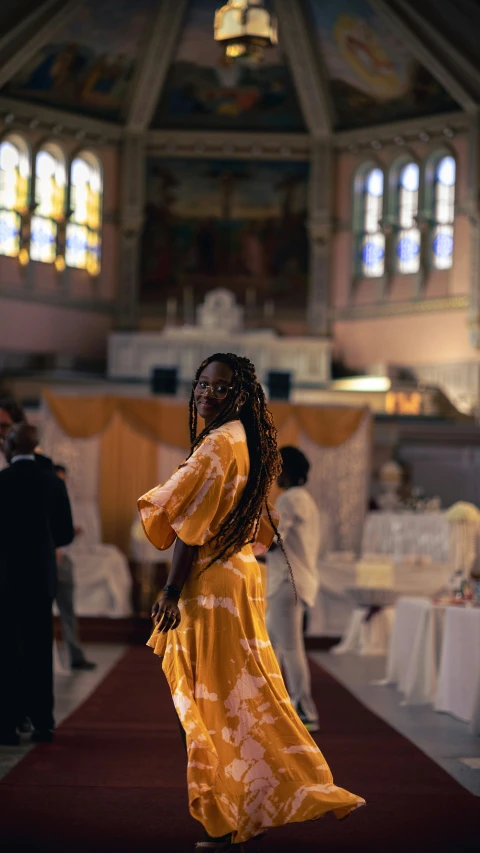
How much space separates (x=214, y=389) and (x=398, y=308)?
2097 cm

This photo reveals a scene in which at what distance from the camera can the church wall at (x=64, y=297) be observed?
78.7 feet

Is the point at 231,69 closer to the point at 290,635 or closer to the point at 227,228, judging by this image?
the point at 227,228

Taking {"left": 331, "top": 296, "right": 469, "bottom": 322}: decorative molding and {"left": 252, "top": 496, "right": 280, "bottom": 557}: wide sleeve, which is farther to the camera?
{"left": 331, "top": 296, "right": 469, "bottom": 322}: decorative molding

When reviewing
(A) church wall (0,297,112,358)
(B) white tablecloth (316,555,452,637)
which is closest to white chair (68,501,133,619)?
(B) white tablecloth (316,555,452,637)

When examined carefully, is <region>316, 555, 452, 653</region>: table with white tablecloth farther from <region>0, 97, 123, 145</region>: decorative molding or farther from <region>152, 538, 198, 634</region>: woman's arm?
<region>0, 97, 123, 145</region>: decorative molding

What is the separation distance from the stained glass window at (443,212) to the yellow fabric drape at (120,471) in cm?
1179

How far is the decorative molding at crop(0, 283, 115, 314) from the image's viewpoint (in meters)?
23.9

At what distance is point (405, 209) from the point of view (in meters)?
25.0

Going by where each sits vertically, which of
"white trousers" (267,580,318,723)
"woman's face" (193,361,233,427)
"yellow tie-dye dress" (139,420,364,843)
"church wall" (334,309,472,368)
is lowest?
"white trousers" (267,580,318,723)

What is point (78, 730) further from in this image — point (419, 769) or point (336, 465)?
point (336, 465)

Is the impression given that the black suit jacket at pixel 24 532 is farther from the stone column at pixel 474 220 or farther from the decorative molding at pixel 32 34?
the decorative molding at pixel 32 34

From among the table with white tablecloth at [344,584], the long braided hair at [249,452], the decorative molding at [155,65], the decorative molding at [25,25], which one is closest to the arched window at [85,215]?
the decorative molding at [155,65]

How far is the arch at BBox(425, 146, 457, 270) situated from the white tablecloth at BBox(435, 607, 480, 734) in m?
17.7

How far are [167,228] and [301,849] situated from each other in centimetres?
2291
